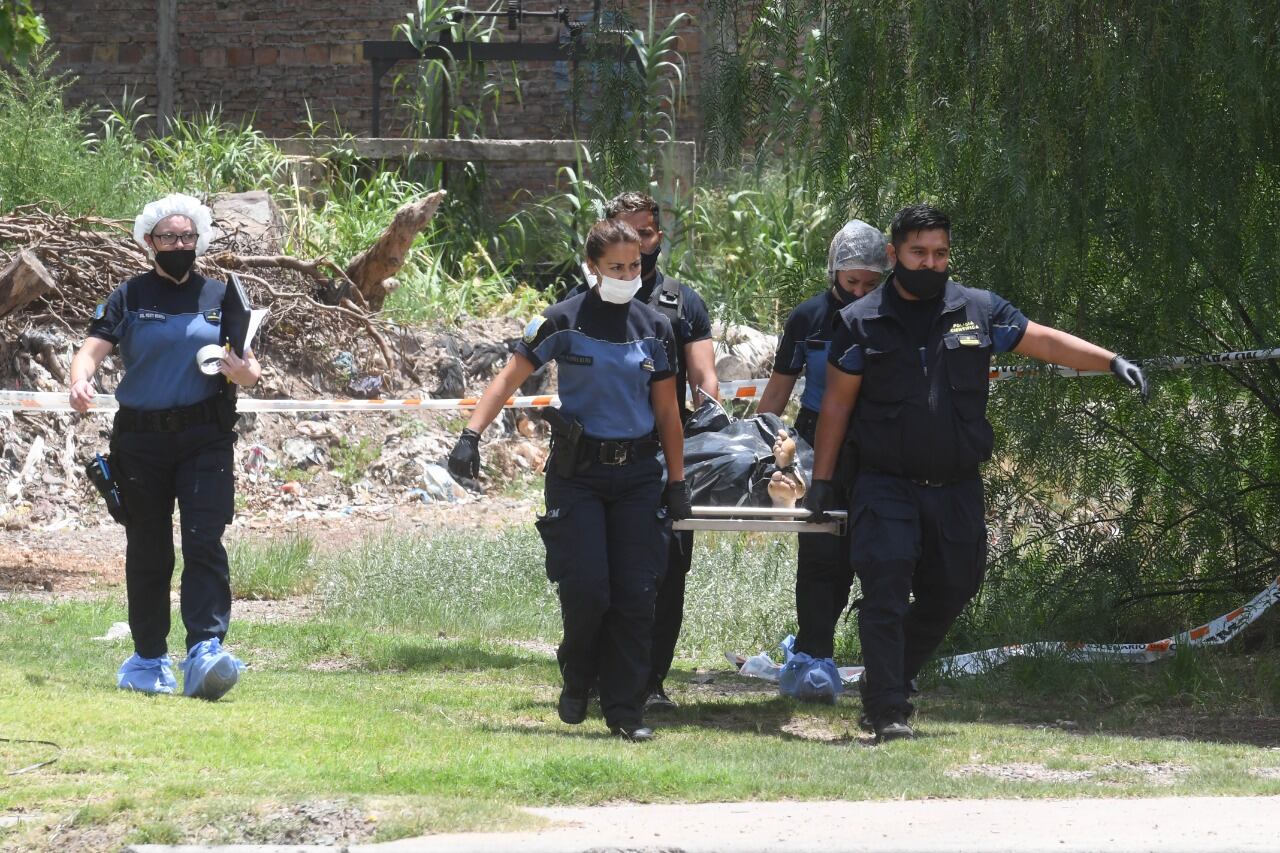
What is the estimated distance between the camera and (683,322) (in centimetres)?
669

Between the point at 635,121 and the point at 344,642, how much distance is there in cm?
291

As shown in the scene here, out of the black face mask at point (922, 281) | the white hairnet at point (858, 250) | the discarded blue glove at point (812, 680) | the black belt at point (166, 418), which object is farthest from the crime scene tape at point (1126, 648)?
the black belt at point (166, 418)

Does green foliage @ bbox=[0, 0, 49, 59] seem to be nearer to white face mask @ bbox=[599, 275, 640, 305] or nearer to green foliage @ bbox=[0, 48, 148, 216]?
green foliage @ bbox=[0, 48, 148, 216]

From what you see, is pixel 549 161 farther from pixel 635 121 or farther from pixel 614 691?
pixel 614 691

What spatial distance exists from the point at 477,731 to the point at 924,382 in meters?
2.00

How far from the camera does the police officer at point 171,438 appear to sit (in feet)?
21.2

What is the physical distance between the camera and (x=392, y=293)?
15.2 m

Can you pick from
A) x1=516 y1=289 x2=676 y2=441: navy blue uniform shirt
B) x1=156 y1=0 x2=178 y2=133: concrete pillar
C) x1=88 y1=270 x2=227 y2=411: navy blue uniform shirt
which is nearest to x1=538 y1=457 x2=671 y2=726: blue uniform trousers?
x1=516 y1=289 x2=676 y2=441: navy blue uniform shirt

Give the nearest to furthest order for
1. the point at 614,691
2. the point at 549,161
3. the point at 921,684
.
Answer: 1. the point at 614,691
2. the point at 921,684
3. the point at 549,161

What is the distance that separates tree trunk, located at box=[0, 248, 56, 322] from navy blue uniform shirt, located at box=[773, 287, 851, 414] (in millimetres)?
6314

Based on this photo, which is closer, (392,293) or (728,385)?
(728,385)

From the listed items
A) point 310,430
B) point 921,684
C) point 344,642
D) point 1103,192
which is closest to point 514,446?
point 310,430

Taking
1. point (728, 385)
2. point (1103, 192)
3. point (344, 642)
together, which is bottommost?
point (344, 642)

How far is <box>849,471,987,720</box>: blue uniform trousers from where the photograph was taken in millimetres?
5957
